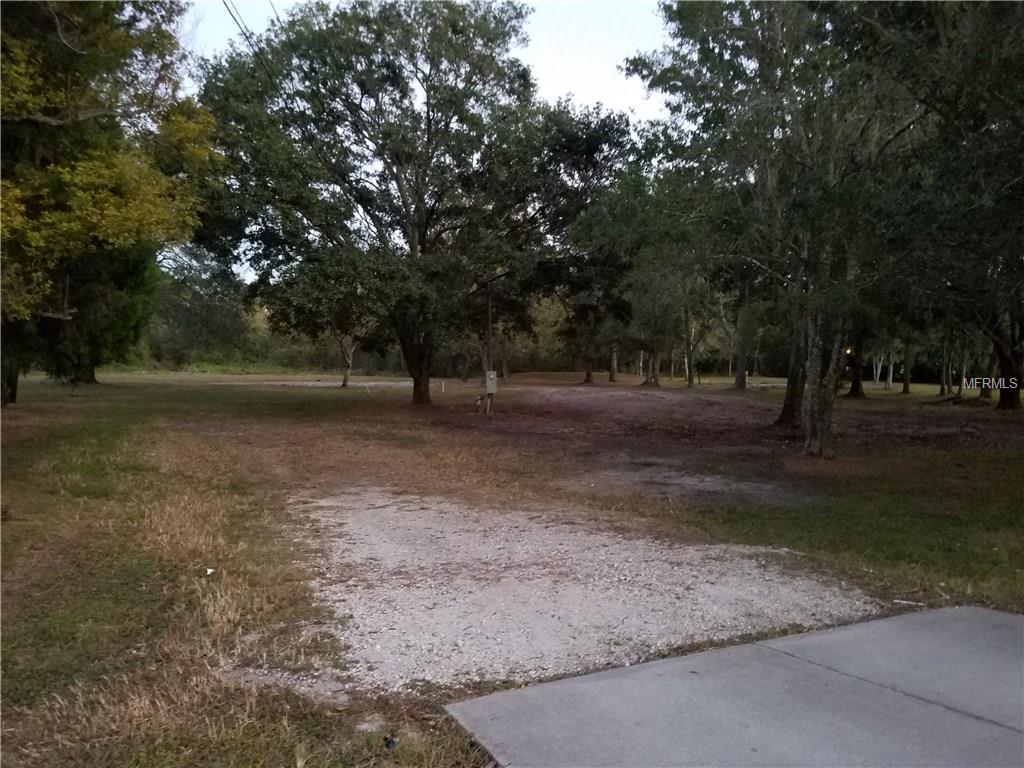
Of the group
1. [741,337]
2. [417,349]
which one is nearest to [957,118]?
[417,349]

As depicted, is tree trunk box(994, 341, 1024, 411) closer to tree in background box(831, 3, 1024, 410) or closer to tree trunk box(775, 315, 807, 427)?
tree trunk box(775, 315, 807, 427)

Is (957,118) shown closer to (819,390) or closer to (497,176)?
(819,390)

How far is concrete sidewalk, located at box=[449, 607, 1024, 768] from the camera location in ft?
10.6

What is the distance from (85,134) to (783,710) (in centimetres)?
959

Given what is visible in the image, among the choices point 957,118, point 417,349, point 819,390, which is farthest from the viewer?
point 417,349

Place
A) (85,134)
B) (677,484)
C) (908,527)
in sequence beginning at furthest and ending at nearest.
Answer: (677,484) < (85,134) < (908,527)

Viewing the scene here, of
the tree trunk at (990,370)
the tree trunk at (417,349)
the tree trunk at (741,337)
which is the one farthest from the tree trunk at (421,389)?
the tree trunk at (990,370)

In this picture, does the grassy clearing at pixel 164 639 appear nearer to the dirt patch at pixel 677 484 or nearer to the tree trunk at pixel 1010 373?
the dirt patch at pixel 677 484

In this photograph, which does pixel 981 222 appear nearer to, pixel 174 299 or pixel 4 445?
pixel 4 445

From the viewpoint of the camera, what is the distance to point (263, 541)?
719cm

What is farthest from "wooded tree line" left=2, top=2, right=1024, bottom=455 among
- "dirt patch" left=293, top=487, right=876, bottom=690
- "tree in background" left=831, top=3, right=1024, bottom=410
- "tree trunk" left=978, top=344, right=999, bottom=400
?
"tree trunk" left=978, top=344, right=999, bottom=400

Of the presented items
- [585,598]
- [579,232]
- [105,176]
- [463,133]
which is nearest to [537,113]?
[463,133]

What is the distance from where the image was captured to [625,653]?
14.6 feet

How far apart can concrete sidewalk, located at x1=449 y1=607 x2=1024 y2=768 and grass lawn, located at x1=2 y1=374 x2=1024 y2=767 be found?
1.41 ft
